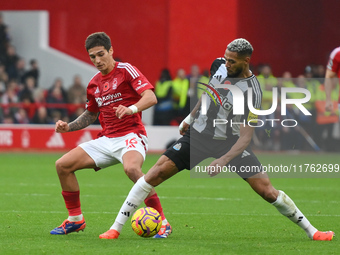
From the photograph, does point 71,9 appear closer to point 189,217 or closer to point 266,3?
point 266,3

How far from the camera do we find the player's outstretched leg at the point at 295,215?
23.2ft

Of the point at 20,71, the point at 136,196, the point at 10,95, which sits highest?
the point at 136,196

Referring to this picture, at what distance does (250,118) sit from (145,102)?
3.56ft

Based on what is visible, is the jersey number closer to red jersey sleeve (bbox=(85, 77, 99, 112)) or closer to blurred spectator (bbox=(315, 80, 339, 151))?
red jersey sleeve (bbox=(85, 77, 99, 112))

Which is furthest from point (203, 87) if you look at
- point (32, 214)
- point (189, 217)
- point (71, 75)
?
point (71, 75)

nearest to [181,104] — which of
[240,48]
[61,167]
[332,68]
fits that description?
[332,68]

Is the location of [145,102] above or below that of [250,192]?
above

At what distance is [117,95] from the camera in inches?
302

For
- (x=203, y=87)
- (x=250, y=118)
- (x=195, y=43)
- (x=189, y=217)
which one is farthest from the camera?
(x=195, y=43)

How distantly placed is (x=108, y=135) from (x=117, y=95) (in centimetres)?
44

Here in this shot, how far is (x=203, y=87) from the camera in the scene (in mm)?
7363

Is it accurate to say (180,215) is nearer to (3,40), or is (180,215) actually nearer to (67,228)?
(67,228)

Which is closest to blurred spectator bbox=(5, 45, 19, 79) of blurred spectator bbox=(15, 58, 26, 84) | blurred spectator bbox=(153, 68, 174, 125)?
blurred spectator bbox=(15, 58, 26, 84)

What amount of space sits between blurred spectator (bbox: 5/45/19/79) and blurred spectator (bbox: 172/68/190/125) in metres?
5.76
